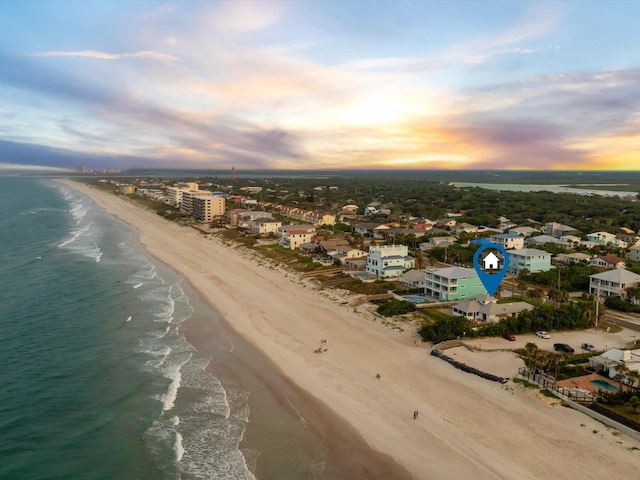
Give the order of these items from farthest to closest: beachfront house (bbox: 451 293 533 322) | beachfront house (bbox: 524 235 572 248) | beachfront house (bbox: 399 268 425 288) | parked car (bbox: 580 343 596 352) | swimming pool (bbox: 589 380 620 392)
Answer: beachfront house (bbox: 524 235 572 248)
beachfront house (bbox: 399 268 425 288)
beachfront house (bbox: 451 293 533 322)
parked car (bbox: 580 343 596 352)
swimming pool (bbox: 589 380 620 392)

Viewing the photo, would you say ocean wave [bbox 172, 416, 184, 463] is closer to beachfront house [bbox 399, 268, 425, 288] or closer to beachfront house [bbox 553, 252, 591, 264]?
beachfront house [bbox 399, 268, 425, 288]

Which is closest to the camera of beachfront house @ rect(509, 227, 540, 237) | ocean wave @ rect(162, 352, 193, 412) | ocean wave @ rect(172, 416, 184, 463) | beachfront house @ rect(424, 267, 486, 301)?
ocean wave @ rect(172, 416, 184, 463)

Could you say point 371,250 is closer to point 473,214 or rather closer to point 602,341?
point 602,341

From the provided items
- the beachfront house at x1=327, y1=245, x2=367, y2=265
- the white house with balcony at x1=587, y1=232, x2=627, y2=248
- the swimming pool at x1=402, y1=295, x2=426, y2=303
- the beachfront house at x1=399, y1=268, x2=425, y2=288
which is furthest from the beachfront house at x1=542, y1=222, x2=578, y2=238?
the swimming pool at x1=402, y1=295, x2=426, y2=303

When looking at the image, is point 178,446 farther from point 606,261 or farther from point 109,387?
point 606,261

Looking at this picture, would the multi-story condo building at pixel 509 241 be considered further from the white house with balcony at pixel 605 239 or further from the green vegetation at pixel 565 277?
the green vegetation at pixel 565 277

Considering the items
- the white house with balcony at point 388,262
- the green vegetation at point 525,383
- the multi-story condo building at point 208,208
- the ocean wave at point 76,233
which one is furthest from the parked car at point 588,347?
the multi-story condo building at point 208,208
